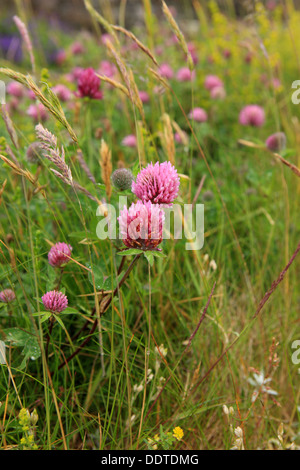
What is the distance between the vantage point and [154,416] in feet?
3.96

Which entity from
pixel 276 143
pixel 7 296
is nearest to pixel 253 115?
pixel 276 143

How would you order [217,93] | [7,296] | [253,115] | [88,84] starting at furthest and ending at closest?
[217,93]
[253,115]
[88,84]
[7,296]

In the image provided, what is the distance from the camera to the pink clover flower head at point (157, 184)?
34.9 inches

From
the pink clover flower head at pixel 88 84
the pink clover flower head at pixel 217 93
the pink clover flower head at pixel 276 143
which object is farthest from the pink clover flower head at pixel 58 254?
the pink clover flower head at pixel 217 93

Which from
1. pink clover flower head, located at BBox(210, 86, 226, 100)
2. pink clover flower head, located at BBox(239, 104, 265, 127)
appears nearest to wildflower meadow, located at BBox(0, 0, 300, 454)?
pink clover flower head, located at BBox(239, 104, 265, 127)

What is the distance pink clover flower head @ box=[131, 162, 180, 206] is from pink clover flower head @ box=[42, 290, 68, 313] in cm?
31

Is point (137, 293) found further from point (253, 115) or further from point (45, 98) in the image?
point (253, 115)

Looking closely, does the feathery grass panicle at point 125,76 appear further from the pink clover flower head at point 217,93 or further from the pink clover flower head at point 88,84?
the pink clover flower head at point 217,93

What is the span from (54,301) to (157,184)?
366 millimetres

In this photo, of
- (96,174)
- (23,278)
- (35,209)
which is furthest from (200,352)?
(96,174)

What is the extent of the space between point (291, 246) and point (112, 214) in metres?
0.96

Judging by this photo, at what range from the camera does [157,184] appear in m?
0.89

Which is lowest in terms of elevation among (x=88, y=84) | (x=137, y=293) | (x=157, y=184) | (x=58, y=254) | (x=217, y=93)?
(x=137, y=293)

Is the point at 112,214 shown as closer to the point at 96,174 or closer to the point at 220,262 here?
the point at 220,262
